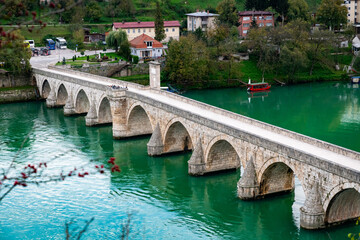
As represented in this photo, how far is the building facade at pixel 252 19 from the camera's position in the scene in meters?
93.4

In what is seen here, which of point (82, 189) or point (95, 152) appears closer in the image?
point (82, 189)

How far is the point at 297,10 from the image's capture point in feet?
313

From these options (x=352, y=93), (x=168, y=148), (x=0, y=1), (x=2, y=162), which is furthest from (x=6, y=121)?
(x=0, y=1)

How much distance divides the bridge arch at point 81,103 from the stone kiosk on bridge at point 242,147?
344 millimetres

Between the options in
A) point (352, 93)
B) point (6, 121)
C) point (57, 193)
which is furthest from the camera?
point (352, 93)

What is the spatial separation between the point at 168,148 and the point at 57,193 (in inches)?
378

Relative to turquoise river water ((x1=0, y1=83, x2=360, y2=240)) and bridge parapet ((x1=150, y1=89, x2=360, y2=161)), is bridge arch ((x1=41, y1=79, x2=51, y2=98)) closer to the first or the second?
turquoise river water ((x1=0, y1=83, x2=360, y2=240))

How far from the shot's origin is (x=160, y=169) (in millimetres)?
37250

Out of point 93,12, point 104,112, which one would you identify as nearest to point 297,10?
point 93,12

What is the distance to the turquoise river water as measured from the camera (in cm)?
2700

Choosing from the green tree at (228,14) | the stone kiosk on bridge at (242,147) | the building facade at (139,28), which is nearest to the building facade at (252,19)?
the green tree at (228,14)

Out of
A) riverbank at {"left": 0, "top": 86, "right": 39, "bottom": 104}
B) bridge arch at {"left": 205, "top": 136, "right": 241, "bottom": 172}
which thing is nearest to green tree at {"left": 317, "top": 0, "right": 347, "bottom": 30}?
riverbank at {"left": 0, "top": 86, "right": 39, "bottom": 104}

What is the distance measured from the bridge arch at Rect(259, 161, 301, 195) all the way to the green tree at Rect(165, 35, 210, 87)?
40062mm

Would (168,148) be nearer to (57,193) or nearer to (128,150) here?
(128,150)
